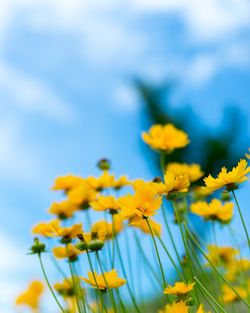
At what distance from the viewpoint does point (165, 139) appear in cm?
172

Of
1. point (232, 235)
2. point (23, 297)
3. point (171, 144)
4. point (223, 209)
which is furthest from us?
point (23, 297)

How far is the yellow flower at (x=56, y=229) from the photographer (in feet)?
4.16

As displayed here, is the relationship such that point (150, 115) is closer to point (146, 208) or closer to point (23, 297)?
point (23, 297)

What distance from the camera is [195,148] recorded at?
36.2 ft

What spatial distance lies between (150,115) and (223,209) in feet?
34.4

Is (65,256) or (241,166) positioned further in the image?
(65,256)

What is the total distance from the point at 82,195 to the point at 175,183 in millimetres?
567

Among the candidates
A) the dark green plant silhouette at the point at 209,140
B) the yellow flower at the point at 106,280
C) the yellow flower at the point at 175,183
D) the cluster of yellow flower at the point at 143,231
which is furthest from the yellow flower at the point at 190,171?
the dark green plant silhouette at the point at 209,140

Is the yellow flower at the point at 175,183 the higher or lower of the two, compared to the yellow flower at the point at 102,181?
lower

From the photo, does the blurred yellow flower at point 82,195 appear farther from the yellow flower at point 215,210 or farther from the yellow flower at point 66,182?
the yellow flower at point 215,210

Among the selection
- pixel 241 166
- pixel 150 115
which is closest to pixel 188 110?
pixel 150 115

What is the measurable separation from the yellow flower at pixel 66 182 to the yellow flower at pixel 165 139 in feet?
0.80

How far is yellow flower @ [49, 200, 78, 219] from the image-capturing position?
5.54 ft

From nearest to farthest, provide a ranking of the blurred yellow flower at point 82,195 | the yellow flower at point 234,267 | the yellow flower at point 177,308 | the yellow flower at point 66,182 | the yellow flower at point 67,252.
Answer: the yellow flower at point 177,308
the yellow flower at point 67,252
the blurred yellow flower at point 82,195
the yellow flower at point 66,182
the yellow flower at point 234,267
